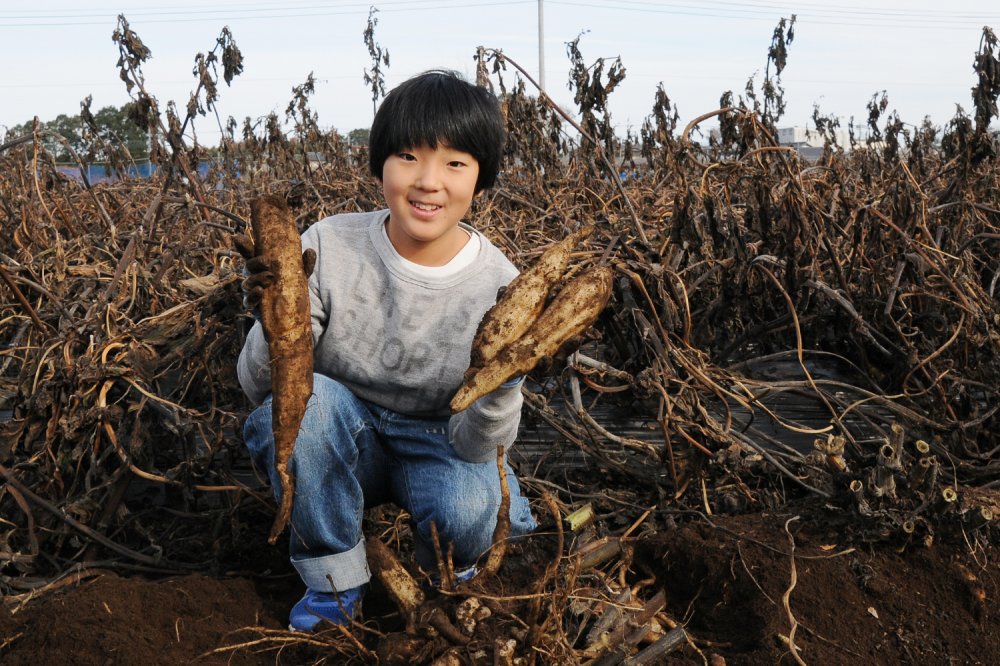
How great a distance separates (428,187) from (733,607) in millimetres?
911

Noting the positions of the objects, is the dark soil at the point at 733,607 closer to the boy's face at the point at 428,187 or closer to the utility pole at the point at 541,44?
the boy's face at the point at 428,187

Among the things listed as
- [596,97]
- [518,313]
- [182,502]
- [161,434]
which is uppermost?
[596,97]

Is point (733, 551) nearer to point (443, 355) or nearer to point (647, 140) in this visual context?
point (443, 355)

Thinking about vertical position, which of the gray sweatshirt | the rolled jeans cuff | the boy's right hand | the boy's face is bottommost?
the rolled jeans cuff

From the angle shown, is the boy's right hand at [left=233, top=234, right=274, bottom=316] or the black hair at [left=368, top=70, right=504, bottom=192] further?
the black hair at [left=368, top=70, right=504, bottom=192]

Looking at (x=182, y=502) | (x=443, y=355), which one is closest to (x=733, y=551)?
(x=443, y=355)

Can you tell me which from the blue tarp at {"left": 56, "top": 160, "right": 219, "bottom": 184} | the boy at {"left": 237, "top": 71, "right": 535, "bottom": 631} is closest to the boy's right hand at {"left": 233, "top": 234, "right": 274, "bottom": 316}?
the boy at {"left": 237, "top": 71, "right": 535, "bottom": 631}

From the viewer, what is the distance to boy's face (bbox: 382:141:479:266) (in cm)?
159

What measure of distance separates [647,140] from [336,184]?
264 centimetres

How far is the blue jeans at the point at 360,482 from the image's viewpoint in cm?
158

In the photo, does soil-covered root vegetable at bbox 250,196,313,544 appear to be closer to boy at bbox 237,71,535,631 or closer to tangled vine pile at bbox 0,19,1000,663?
boy at bbox 237,71,535,631

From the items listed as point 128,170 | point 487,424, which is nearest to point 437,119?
point 487,424

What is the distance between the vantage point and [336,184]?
3.54 m

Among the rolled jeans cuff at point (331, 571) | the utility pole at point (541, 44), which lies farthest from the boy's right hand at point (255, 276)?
the utility pole at point (541, 44)
